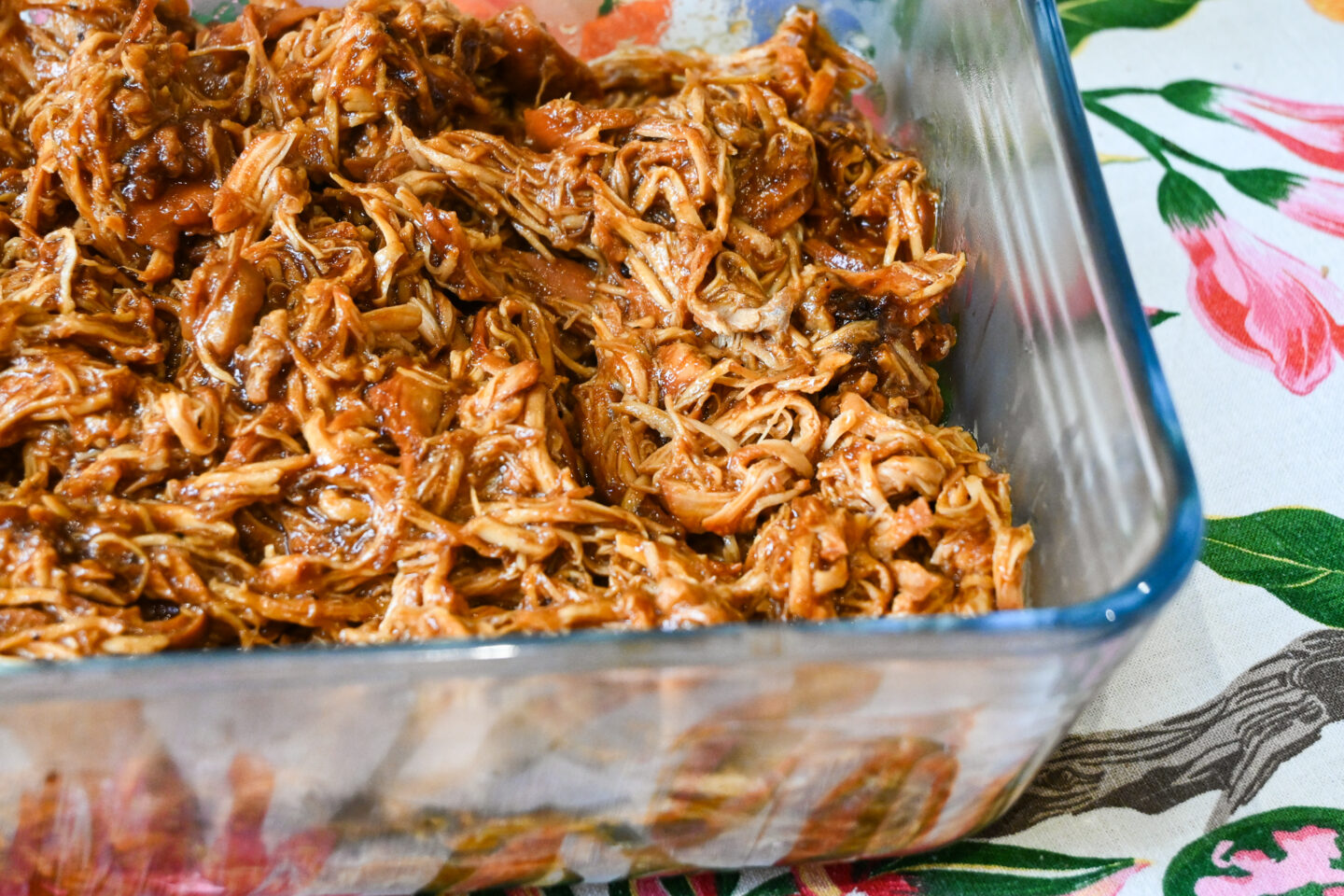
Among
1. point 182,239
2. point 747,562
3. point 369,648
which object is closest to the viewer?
point 369,648

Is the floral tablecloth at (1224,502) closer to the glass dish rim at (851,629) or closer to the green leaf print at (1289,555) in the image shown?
the green leaf print at (1289,555)

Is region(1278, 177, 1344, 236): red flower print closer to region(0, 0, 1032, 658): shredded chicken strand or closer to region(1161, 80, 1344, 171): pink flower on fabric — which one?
region(1161, 80, 1344, 171): pink flower on fabric

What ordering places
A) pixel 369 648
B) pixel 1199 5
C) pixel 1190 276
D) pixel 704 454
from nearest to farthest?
pixel 369 648, pixel 704 454, pixel 1190 276, pixel 1199 5

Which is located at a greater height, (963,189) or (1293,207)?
(963,189)

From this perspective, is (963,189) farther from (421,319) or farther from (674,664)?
(674,664)

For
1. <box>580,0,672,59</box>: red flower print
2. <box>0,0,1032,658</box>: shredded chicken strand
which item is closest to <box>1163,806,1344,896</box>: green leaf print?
<box>0,0,1032,658</box>: shredded chicken strand

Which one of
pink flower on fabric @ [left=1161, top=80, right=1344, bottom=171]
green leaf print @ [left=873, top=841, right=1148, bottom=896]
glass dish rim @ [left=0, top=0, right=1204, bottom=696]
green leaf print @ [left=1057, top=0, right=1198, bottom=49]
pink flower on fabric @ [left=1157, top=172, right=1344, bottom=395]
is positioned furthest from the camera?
green leaf print @ [left=1057, top=0, right=1198, bottom=49]

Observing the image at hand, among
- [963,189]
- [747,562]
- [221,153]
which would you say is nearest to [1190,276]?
[963,189]
